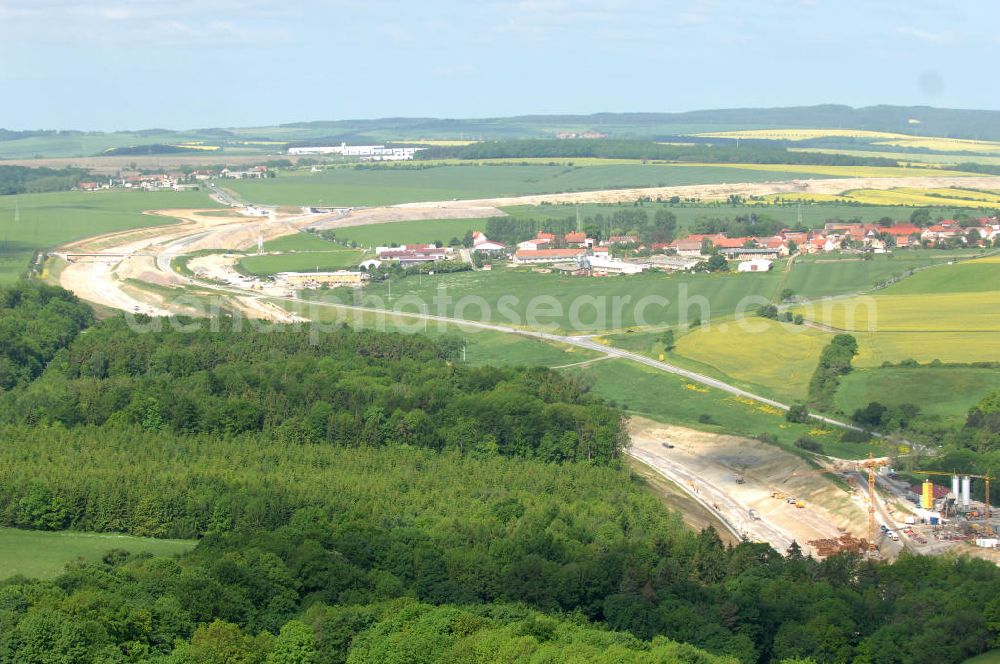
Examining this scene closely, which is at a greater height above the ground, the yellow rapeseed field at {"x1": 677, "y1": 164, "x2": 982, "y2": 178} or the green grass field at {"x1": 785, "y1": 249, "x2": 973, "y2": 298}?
the yellow rapeseed field at {"x1": 677, "y1": 164, "x2": 982, "y2": 178}

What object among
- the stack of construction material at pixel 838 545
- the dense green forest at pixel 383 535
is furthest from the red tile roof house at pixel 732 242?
the stack of construction material at pixel 838 545

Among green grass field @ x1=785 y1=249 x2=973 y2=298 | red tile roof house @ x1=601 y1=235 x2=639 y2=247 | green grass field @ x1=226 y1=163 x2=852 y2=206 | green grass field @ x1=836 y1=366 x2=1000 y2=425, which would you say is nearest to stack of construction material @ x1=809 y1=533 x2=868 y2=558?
green grass field @ x1=836 y1=366 x2=1000 y2=425

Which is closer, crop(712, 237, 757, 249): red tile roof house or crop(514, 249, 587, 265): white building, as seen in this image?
crop(514, 249, 587, 265): white building

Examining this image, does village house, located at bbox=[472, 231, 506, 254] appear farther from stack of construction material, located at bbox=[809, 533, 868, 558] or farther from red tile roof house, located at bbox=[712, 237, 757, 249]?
stack of construction material, located at bbox=[809, 533, 868, 558]

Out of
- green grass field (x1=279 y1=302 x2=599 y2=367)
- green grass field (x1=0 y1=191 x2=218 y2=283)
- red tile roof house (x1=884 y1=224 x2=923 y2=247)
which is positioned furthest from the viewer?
green grass field (x1=0 y1=191 x2=218 y2=283)

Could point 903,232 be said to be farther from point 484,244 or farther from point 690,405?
point 690,405

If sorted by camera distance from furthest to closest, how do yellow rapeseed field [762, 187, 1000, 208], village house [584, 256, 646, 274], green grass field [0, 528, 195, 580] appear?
yellow rapeseed field [762, 187, 1000, 208]
village house [584, 256, 646, 274]
green grass field [0, 528, 195, 580]
